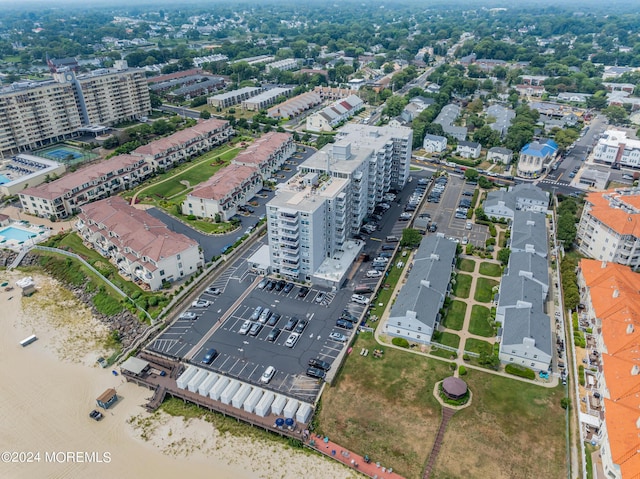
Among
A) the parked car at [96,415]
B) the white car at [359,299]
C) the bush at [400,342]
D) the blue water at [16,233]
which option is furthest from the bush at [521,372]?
the blue water at [16,233]

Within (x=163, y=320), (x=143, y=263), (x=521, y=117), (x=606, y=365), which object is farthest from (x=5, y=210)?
(x=521, y=117)

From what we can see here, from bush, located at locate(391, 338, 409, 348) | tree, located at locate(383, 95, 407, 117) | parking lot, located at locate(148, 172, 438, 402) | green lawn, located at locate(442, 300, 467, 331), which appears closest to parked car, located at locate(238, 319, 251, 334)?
parking lot, located at locate(148, 172, 438, 402)

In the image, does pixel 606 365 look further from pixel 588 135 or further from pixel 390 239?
pixel 588 135

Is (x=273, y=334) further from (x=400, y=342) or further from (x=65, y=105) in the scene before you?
(x=65, y=105)

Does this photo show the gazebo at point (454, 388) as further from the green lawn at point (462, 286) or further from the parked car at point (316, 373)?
the green lawn at point (462, 286)

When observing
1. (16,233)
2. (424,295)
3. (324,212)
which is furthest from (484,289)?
(16,233)

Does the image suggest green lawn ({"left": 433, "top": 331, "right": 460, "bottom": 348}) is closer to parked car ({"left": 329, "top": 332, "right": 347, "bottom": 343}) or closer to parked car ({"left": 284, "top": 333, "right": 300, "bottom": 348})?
parked car ({"left": 329, "top": 332, "right": 347, "bottom": 343})
